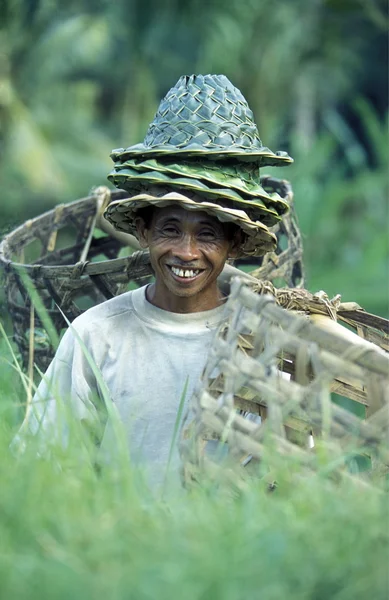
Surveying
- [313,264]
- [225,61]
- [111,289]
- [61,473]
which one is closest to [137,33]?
[225,61]

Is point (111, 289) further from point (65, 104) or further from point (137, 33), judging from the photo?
point (65, 104)

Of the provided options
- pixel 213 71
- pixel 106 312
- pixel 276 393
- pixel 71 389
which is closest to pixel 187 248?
pixel 106 312

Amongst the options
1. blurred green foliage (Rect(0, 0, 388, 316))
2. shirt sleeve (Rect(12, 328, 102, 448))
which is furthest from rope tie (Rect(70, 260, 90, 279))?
blurred green foliage (Rect(0, 0, 388, 316))

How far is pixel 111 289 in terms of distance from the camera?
333 centimetres

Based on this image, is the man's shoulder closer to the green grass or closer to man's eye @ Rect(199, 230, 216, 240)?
man's eye @ Rect(199, 230, 216, 240)

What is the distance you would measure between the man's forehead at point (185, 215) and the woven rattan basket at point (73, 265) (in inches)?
14.7

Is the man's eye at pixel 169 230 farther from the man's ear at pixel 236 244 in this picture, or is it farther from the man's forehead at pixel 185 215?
the man's ear at pixel 236 244

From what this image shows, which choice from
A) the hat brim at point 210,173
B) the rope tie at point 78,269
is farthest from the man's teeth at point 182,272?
the rope tie at point 78,269

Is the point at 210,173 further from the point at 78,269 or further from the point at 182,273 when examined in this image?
the point at 78,269

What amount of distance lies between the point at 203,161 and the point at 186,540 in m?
1.23

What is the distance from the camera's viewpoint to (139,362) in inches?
118

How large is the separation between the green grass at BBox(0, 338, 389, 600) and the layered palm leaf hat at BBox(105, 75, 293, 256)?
885 mm

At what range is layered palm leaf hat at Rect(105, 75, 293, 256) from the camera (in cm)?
277

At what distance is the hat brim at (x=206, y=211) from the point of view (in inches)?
108
